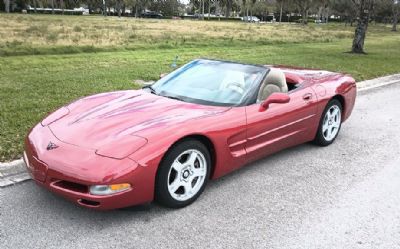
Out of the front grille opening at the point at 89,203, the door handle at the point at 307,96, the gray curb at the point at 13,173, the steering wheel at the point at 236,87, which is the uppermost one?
the steering wheel at the point at 236,87

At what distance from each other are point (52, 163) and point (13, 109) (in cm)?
368

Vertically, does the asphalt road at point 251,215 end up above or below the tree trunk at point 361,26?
below

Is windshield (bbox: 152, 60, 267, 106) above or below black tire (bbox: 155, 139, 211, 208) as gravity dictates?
above

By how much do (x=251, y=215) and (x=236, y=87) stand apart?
1490mm

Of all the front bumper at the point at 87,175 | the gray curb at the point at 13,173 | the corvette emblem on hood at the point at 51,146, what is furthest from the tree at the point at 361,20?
the corvette emblem on hood at the point at 51,146

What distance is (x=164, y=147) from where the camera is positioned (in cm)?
378

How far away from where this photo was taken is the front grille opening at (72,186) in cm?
352

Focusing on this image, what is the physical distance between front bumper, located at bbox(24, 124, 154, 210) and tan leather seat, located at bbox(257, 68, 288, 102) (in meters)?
1.81

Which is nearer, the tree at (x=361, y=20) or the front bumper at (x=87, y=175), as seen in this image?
the front bumper at (x=87, y=175)

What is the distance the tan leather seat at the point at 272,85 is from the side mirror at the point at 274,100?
11 cm

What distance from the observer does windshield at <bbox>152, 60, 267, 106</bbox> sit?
4.76 m

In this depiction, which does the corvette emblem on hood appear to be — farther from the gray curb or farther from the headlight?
the gray curb

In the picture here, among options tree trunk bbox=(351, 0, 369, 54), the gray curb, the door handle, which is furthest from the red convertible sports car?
tree trunk bbox=(351, 0, 369, 54)

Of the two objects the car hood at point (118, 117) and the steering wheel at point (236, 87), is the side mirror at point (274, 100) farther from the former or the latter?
the car hood at point (118, 117)
